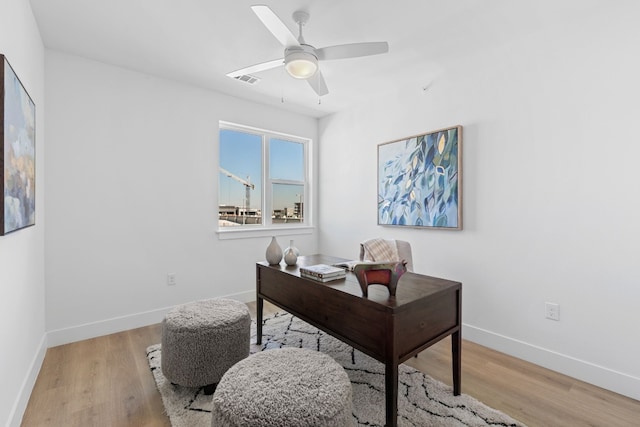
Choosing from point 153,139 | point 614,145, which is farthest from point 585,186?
point 153,139

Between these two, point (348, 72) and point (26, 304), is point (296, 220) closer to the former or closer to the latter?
point (348, 72)

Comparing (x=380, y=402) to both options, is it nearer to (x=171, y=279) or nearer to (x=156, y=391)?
(x=156, y=391)

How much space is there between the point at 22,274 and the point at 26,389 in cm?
66

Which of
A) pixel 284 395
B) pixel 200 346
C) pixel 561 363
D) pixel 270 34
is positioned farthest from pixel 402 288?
pixel 270 34

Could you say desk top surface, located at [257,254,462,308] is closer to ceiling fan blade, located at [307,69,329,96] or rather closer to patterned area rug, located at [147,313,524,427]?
patterned area rug, located at [147,313,524,427]

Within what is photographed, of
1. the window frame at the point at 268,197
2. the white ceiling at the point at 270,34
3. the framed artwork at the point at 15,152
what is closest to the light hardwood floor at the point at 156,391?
the framed artwork at the point at 15,152

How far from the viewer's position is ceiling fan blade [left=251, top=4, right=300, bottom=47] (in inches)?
59.1

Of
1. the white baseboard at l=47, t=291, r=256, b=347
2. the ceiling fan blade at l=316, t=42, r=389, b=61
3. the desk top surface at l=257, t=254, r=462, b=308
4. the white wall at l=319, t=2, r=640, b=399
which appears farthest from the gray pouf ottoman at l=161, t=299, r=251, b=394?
the white wall at l=319, t=2, r=640, b=399

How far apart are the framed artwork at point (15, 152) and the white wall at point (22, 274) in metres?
0.10

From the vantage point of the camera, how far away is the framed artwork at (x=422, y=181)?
8.68 feet

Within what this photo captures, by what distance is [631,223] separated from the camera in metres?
1.83

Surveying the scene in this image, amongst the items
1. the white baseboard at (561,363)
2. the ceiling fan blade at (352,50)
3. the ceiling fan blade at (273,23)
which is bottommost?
the white baseboard at (561,363)

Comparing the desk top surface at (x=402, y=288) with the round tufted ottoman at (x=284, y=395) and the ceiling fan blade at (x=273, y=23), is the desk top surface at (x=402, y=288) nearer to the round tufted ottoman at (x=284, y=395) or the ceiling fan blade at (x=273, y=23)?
the round tufted ottoman at (x=284, y=395)

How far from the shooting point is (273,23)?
1.62 meters
